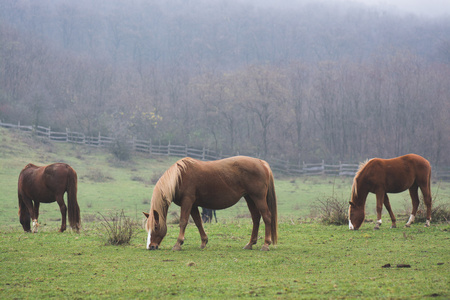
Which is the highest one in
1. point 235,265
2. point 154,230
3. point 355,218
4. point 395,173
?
point 395,173

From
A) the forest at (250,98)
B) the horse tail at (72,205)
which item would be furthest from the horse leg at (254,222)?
the forest at (250,98)

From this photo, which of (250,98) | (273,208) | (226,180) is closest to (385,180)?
(273,208)

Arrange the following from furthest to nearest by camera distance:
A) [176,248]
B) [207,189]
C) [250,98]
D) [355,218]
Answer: [250,98]
[355,218]
[207,189]
[176,248]

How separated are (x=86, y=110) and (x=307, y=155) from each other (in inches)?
1070

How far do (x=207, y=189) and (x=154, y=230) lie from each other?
1.22 m

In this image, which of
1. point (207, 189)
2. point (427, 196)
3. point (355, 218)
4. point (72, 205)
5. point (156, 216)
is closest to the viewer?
point (156, 216)

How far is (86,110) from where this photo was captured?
51.5m

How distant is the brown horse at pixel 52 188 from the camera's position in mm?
10742

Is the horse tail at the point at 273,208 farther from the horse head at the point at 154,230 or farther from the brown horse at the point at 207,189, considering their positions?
the horse head at the point at 154,230

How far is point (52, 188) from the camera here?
10906 mm

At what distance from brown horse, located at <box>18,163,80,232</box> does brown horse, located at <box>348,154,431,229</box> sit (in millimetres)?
6865

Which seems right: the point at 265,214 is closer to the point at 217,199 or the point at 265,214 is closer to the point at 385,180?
the point at 217,199

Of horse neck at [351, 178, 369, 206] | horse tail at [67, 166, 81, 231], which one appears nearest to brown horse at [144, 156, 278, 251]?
horse neck at [351, 178, 369, 206]

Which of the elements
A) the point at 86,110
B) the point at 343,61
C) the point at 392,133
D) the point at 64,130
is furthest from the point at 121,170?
the point at 343,61
